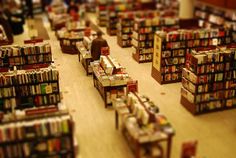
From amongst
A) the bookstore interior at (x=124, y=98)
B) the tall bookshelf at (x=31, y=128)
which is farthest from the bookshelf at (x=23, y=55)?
the tall bookshelf at (x=31, y=128)

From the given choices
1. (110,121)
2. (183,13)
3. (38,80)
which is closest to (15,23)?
(183,13)

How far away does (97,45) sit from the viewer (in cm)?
1055

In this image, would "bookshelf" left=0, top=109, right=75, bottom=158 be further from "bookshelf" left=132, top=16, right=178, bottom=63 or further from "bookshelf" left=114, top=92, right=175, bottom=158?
"bookshelf" left=132, top=16, right=178, bottom=63

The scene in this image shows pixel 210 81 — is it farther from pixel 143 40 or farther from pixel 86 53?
pixel 86 53

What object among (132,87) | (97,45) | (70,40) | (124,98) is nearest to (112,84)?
(132,87)

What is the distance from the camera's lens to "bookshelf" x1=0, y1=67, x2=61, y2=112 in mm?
8109

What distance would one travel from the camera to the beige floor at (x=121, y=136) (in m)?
6.98

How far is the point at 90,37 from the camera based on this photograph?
1253cm

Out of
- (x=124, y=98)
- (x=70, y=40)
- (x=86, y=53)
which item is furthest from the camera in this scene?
(x=70, y=40)

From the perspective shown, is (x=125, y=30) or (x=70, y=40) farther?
(x=125, y=30)

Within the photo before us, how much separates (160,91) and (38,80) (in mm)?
3917

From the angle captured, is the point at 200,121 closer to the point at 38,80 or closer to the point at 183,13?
the point at 38,80

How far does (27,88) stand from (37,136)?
8.88 ft

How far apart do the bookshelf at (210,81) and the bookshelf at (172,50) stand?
1.81m
